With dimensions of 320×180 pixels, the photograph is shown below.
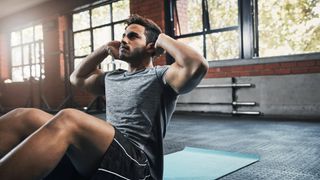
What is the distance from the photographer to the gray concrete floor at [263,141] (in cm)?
207

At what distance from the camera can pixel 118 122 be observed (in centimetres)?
146

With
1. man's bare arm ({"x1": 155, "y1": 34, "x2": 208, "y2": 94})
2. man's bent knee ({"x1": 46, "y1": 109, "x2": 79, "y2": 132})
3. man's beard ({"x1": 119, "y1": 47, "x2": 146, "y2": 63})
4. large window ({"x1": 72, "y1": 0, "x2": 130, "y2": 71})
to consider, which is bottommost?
man's bent knee ({"x1": 46, "y1": 109, "x2": 79, "y2": 132})

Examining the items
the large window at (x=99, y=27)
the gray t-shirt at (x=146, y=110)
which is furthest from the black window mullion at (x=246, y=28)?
the gray t-shirt at (x=146, y=110)

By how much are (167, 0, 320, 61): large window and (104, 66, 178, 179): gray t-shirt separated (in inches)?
150

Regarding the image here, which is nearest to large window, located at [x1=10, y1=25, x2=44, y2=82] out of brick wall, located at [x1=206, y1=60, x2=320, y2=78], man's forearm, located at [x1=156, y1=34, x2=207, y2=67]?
brick wall, located at [x1=206, y1=60, x2=320, y2=78]

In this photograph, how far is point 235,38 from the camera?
5.21 metres

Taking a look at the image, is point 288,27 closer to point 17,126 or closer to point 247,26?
point 247,26

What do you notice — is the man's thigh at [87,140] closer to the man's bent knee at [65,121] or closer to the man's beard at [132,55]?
the man's bent knee at [65,121]

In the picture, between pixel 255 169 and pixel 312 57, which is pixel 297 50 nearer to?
pixel 312 57

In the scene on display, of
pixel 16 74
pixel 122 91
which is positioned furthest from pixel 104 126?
pixel 16 74

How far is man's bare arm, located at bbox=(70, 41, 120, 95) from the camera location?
1.83 m

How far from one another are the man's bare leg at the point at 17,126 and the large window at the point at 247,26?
13.8 feet

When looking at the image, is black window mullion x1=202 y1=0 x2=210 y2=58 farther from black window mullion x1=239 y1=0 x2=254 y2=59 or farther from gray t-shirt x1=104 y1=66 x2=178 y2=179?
gray t-shirt x1=104 y1=66 x2=178 y2=179

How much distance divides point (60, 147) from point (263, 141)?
8.16 feet
